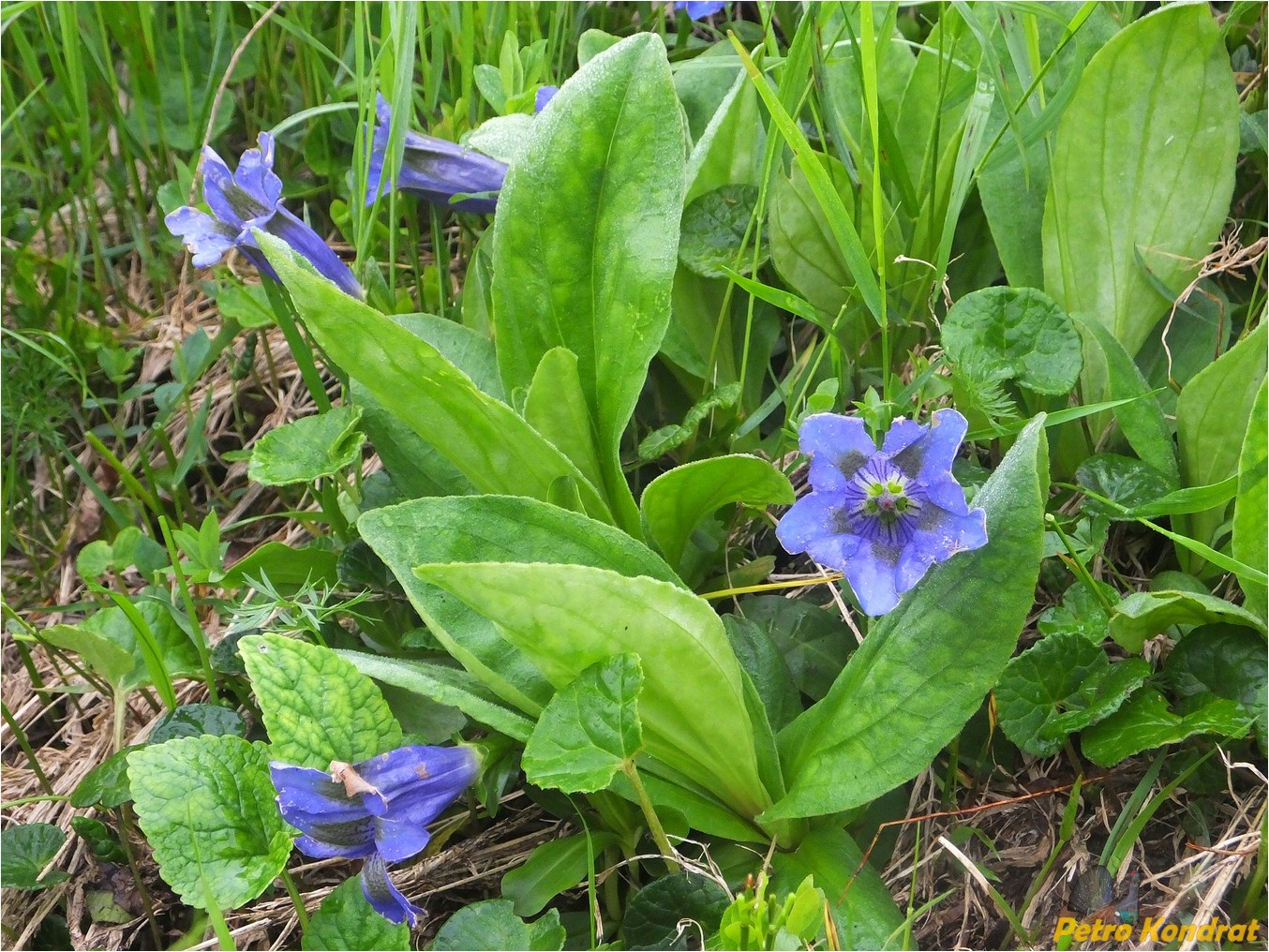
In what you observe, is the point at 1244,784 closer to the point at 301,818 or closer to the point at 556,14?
the point at 301,818

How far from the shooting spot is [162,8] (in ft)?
9.21

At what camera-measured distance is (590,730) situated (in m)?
1.20

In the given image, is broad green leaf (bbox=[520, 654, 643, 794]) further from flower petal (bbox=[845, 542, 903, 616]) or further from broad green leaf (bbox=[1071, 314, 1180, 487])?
broad green leaf (bbox=[1071, 314, 1180, 487])

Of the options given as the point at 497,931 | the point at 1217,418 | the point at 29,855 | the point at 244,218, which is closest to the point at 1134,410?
the point at 1217,418

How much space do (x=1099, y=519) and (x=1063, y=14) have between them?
783mm

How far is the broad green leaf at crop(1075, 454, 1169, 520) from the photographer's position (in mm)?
1524

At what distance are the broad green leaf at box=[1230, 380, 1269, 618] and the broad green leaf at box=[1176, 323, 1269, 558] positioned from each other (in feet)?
0.51

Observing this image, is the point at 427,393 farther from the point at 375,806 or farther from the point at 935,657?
the point at 935,657

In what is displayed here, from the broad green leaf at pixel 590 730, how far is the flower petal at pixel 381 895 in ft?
0.73

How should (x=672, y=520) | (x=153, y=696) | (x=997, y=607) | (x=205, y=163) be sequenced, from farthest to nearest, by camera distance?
(x=153, y=696)
(x=205, y=163)
(x=672, y=520)
(x=997, y=607)

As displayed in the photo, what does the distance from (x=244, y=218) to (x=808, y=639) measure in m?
0.99

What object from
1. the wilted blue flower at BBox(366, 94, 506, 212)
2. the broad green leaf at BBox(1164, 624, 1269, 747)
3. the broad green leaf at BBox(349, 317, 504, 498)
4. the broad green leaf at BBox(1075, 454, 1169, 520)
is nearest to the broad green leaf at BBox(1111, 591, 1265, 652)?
the broad green leaf at BBox(1164, 624, 1269, 747)

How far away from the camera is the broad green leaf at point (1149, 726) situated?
1.29 metres

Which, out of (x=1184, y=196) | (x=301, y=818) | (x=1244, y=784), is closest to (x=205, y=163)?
(x=301, y=818)
